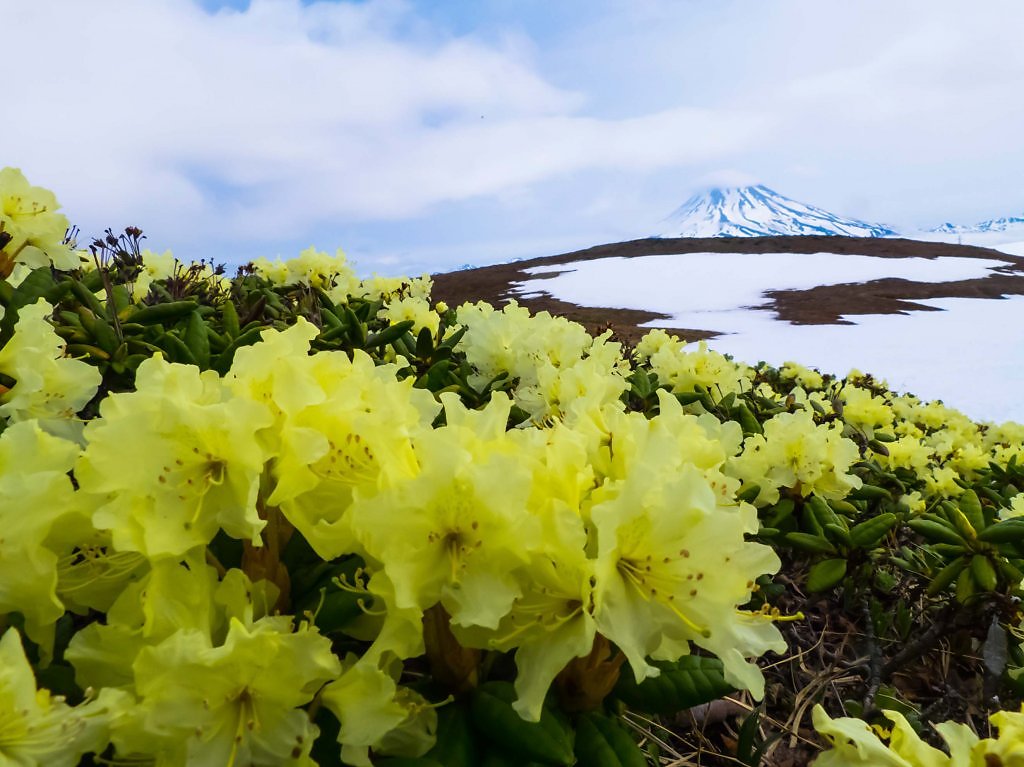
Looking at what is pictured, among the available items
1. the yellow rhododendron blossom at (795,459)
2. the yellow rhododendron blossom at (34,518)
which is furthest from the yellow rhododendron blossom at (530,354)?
the yellow rhododendron blossom at (34,518)

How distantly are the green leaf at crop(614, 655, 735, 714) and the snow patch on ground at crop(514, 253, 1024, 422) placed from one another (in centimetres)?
868

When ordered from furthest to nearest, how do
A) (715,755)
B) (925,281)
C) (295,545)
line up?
(925,281), (715,755), (295,545)

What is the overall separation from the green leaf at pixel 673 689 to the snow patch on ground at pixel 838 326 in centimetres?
868

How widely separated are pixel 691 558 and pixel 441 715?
1.34 ft

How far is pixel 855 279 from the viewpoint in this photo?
32.9m

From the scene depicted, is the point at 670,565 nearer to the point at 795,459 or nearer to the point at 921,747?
the point at 921,747

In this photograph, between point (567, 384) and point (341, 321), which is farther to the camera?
point (341, 321)

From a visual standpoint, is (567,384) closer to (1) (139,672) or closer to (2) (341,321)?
(2) (341,321)

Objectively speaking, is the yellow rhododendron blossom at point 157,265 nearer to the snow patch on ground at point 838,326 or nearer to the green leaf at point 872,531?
the green leaf at point 872,531

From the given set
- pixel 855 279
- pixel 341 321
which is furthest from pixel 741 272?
pixel 341 321

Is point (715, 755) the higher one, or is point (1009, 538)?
point (1009, 538)

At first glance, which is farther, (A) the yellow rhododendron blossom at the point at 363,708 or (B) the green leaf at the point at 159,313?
(B) the green leaf at the point at 159,313

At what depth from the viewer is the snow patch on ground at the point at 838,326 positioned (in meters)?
12.7

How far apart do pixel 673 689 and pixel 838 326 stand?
2161 centimetres
